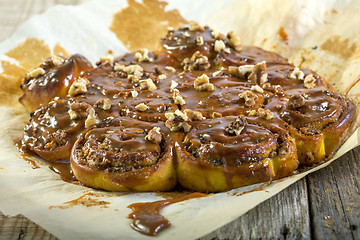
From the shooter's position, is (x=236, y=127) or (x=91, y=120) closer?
(x=236, y=127)

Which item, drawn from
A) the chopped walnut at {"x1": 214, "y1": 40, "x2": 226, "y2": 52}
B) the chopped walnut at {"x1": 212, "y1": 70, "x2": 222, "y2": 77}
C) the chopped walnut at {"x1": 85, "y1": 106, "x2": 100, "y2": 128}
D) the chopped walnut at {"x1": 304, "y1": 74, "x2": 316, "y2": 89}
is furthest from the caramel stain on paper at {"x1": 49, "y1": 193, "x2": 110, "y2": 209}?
the chopped walnut at {"x1": 214, "y1": 40, "x2": 226, "y2": 52}

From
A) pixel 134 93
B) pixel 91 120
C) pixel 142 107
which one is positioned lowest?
pixel 91 120

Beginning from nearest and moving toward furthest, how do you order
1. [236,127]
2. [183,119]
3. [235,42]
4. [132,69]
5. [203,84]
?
1. [236,127]
2. [183,119]
3. [203,84]
4. [132,69]
5. [235,42]

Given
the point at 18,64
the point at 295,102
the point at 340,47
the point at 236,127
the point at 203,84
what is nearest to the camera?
the point at 236,127

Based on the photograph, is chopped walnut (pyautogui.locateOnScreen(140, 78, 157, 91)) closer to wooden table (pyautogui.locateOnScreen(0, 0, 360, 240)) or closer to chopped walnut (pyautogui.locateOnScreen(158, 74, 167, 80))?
chopped walnut (pyautogui.locateOnScreen(158, 74, 167, 80))

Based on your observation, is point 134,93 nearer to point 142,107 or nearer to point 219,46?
point 142,107

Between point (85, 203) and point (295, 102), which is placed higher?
point (295, 102)

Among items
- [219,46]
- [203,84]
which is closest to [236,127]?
[203,84]

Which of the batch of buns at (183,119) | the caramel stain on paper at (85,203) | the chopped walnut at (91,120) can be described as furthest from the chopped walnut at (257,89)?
the caramel stain on paper at (85,203)

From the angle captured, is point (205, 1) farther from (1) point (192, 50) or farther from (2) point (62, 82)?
(2) point (62, 82)
